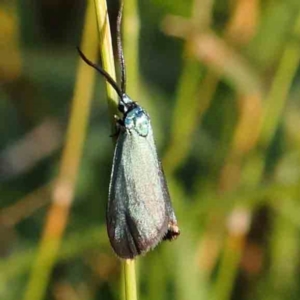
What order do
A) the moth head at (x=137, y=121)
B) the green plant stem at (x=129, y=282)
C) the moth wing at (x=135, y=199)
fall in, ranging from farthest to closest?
the moth head at (x=137, y=121), the moth wing at (x=135, y=199), the green plant stem at (x=129, y=282)

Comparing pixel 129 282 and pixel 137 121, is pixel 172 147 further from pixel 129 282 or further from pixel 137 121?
pixel 129 282

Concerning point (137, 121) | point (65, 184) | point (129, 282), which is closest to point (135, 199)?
point (137, 121)

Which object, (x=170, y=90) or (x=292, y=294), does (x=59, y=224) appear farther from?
(x=170, y=90)

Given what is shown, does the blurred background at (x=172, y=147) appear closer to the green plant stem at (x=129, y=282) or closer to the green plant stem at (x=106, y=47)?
the green plant stem at (x=106, y=47)

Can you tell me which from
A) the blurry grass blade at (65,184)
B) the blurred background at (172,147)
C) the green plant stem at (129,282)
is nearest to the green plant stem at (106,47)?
the green plant stem at (129,282)

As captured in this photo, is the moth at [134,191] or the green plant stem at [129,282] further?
the moth at [134,191]

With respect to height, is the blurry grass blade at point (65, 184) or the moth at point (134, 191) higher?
the moth at point (134, 191)
